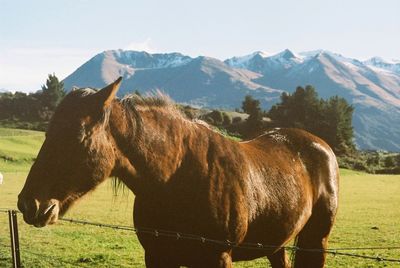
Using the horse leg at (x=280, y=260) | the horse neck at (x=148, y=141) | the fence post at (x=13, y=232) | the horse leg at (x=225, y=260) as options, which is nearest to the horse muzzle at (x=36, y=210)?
the horse neck at (x=148, y=141)

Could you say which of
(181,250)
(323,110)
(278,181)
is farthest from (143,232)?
(323,110)

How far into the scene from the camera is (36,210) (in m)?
3.41

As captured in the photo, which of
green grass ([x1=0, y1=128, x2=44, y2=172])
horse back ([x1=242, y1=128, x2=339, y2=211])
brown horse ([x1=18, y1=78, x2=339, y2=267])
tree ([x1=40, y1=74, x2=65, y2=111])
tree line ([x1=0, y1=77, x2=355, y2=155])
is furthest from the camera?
tree ([x1=40, y1=74, x2=65, y2=111])

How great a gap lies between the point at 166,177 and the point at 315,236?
295 cm

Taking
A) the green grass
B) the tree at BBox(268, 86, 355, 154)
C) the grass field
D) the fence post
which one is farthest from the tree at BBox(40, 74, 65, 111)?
the fence post

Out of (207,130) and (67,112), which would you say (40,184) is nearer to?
(67,112)

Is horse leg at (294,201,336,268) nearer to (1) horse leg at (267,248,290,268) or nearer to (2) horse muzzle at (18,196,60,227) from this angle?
(1) horse leg at (267,248,290,268)

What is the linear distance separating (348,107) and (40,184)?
83.9 metres

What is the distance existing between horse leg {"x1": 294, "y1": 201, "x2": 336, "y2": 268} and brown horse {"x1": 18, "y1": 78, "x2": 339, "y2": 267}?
0.69 metres

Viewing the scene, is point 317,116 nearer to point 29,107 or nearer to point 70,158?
point 29,107

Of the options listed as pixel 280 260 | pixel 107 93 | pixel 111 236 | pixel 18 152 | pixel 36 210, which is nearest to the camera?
pixel 36 210

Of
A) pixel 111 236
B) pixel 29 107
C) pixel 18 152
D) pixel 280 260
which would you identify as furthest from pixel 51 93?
pixel 280 260

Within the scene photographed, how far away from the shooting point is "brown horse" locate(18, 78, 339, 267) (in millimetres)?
3588

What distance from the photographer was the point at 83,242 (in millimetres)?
12891
